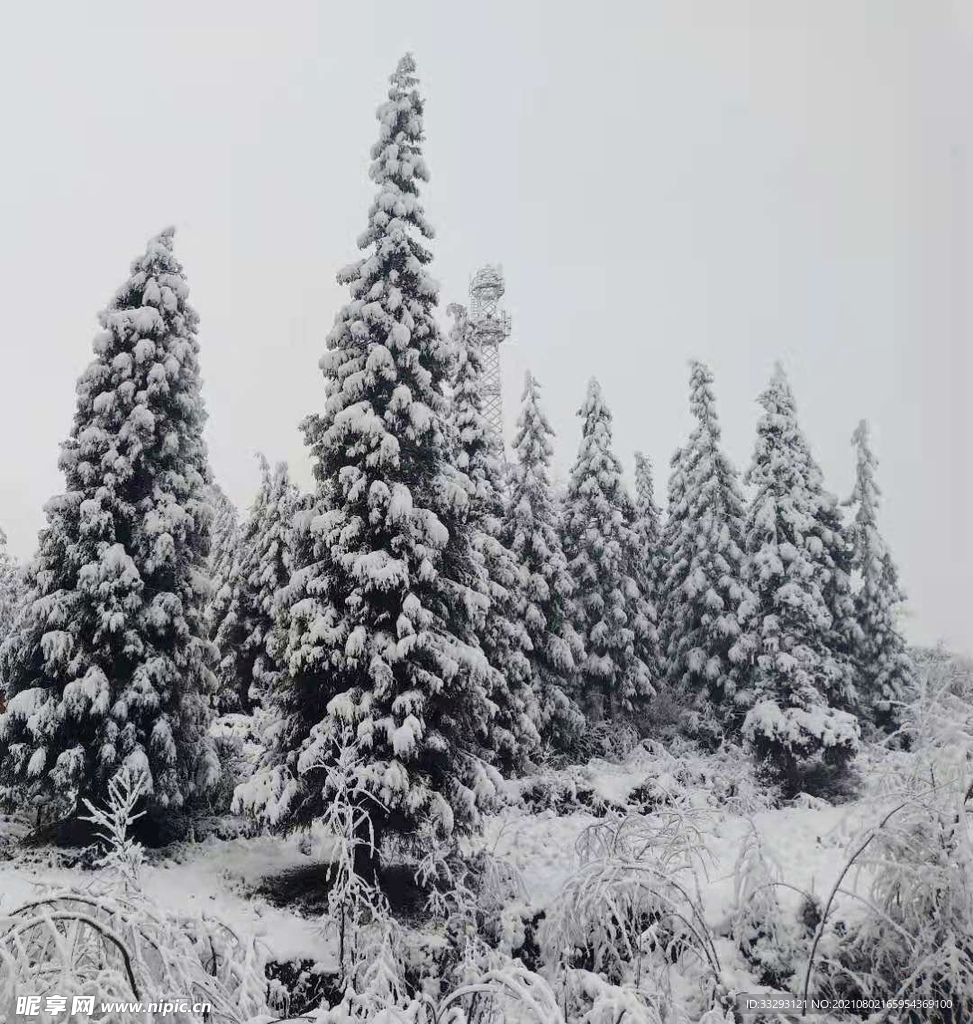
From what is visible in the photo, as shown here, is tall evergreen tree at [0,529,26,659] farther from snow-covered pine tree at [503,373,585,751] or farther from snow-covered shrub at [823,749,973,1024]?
snow-covered shrub at [823,749,973,1024]

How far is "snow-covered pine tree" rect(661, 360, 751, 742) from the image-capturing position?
25766 mm

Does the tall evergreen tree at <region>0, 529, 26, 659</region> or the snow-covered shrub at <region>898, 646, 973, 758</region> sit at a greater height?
the tall evergreen tree at <region>0, 529, 26, 659</region>

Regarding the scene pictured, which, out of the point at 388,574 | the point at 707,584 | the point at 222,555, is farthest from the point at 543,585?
the point at 222,555

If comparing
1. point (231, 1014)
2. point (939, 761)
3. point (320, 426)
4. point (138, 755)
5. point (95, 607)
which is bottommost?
point (138, 755)

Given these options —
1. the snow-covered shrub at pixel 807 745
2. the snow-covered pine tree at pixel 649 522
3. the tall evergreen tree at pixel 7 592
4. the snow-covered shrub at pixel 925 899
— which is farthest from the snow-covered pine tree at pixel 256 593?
the snow-covered shrub at pixel 925 899

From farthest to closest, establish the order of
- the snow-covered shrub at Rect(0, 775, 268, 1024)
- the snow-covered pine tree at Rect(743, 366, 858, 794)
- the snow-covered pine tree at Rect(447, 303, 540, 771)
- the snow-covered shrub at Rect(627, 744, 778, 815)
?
the snow-covered pine tree at Rect(743, 366, 858, 794) < the snow-covered shrub at Rect(627, 744, 778, 815) < the snow-covered pine tree at Rect(447, 303, 540, 771) < the snow-covered shrub at Rect(0, 775, 268, 1024)

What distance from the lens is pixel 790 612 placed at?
23453 millimetres

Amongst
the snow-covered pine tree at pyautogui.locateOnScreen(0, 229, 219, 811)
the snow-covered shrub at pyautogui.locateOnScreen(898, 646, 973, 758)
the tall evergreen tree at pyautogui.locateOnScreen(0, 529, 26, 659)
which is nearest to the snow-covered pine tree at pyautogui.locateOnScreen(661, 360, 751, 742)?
the snow-covered pine tree at pyautogui.locateOnScreen(0, 229, 219, 811)

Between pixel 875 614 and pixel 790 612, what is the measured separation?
789 cm

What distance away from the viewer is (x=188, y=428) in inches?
648

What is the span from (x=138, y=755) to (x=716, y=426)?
23.5 m

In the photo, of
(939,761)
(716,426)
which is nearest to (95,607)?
(939,761)

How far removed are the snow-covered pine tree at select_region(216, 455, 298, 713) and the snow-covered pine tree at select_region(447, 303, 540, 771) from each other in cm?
765

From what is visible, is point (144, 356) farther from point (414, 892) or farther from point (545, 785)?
point (545, 785)
